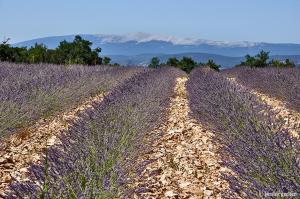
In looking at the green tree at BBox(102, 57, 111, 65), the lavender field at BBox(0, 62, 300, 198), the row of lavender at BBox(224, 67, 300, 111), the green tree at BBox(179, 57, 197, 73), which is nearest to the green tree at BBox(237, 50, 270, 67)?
the green tree at BBox(179, 57, 197, 73)

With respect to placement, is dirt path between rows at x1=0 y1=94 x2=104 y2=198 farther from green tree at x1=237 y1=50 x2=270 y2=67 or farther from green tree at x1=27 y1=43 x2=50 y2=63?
green tree at x1=237 y1=50 x2=270 y2=67

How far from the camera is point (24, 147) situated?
6730 mm

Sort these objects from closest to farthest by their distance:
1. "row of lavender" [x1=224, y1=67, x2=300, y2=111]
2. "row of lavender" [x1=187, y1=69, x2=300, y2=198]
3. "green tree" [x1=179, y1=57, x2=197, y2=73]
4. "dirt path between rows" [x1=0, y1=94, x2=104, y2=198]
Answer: "row of lavender" [x1=187, y1=69, x2=300, y2=198] → "dirt path between rows" [x1=0, y1=94, x2=104, y2=198] → "row of lavender" [x1=224, y1=67, x2=300, y2=111] → "green tree" [x1=179, y1=57, x2=197, y2=73]

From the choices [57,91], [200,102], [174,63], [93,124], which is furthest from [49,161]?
[174,63]

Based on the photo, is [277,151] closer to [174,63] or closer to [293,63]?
[293,63]

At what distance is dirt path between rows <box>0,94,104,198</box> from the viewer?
513cm

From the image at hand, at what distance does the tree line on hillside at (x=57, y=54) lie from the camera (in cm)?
3241

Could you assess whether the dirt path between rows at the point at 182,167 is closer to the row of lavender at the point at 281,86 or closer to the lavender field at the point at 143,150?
the lavender field at the point at 143,150

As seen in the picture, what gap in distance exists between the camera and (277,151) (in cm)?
368

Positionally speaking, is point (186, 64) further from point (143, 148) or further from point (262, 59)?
point (143, 148)

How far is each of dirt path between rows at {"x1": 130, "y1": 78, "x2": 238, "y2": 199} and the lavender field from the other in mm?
13

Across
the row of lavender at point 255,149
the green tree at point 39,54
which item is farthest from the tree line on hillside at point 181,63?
the row of lavender at point 255,149

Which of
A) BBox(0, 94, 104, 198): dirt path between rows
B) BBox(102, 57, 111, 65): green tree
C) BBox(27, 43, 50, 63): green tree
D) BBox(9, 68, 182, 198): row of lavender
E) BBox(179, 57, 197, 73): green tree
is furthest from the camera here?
BBox(179, 57, 197, 73): green tree

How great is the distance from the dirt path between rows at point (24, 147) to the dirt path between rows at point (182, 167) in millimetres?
1196
